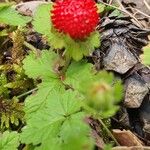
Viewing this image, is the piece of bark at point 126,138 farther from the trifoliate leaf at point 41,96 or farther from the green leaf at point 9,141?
the green leaf at point 9,141

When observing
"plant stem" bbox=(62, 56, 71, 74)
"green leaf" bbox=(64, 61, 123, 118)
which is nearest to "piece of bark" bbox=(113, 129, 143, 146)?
"plant stem" bbox=(62, 56, 71, 74)

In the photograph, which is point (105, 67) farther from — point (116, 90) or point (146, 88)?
point (116, 90)

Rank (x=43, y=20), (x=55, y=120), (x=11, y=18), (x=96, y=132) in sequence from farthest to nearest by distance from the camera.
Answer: (x=11, y=18) < (x=43, y=20) < (x=96, y=132) < (x=55, y=120)

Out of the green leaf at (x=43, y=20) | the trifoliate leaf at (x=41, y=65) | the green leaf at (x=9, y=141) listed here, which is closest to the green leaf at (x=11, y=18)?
the green leaf at (x=43, y=20)

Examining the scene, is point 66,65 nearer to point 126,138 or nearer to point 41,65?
point 41,65

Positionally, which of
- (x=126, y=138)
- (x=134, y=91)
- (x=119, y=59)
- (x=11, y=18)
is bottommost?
(x=126, y=138)

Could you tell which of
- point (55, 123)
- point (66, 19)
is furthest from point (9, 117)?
point (66, 19)

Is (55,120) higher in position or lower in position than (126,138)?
higher

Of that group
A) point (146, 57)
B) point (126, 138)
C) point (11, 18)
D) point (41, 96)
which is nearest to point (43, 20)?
point (11, 18)
